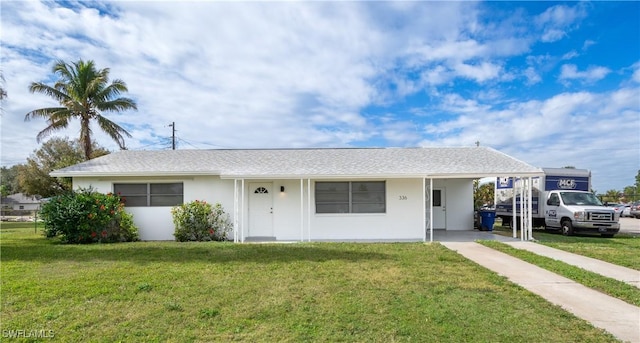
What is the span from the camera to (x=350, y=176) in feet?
41.1

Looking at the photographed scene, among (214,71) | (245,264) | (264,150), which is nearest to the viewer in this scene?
(245,264)

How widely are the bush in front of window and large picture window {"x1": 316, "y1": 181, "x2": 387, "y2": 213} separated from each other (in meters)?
3.81

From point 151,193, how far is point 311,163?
619 cm

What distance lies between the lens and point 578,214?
14.6 meters

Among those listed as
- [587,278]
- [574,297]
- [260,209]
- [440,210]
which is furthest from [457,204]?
[574,297]

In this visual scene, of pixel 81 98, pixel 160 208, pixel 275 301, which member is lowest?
pixel 275 301

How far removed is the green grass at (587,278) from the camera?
600 cm

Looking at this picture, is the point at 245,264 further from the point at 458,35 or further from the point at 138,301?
the point at 458,35

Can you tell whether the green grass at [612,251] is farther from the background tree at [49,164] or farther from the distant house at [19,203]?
the distant house at [19,203]

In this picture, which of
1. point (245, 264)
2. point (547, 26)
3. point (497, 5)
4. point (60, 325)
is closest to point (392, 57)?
point (497, 5)

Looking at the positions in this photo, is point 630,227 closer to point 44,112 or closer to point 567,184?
point 567,184

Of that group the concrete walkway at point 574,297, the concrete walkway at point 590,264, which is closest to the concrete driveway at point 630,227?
the concrete walkway at point 590,264

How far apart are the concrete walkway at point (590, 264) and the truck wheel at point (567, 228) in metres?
4.67

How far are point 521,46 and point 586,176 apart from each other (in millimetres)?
7847
